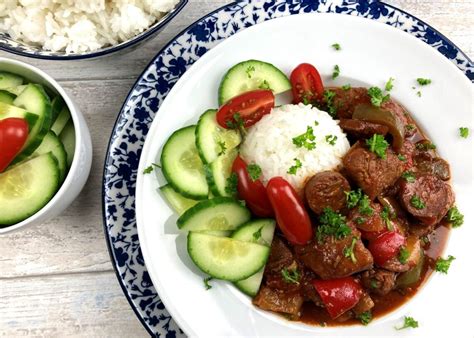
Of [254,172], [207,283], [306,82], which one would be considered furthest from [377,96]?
[207,283]

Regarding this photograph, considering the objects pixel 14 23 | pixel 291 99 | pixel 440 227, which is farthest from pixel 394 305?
pixel 14 23

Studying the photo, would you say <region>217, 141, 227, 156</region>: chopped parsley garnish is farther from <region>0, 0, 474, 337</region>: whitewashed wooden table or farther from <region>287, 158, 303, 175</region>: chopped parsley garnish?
<region>0, 0, 474, 337</region>: whitewashed wooden table

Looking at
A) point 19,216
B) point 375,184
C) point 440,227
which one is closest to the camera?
point 19,216

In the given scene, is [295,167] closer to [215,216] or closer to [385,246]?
[215,216]

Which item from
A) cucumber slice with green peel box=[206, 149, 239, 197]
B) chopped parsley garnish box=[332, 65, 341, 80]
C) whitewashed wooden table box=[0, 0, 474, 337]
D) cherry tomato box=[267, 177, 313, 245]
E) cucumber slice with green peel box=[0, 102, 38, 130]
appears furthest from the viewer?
whitewashed wooden table box=[0, 0, 474, 337]

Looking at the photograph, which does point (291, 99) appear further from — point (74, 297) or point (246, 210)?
point (74, 297)

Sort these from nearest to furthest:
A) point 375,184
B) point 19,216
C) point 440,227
→ point 19,216 < point 375,184 < point 440,227

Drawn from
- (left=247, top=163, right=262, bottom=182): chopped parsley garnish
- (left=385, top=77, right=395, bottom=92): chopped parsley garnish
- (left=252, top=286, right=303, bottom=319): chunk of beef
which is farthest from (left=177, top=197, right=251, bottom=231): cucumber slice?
(left=385, top=77, right=395, bottom=92): chopped parsley garnish

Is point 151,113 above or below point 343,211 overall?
above
